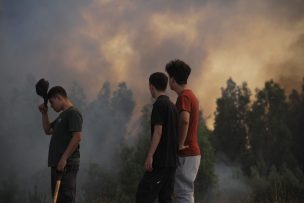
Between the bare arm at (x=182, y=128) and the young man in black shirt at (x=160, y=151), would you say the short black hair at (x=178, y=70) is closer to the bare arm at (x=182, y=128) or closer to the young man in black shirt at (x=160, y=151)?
the young man in black shirt at (x=160, y=151)

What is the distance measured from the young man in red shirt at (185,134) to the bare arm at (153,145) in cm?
30

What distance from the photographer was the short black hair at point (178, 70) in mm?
5262

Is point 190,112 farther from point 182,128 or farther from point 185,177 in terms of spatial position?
point 185,177

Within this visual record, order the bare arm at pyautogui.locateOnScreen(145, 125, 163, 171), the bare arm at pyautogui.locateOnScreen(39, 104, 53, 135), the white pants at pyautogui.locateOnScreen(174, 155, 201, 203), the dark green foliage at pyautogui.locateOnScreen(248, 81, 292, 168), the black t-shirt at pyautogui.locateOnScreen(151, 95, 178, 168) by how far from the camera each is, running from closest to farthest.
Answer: the bare arm at pyautogui.locateOnScreen(145, 125, 163, 171)
the black t-shirt at pyautogui.locateOnScreen(151, 95, 178, 168)
the white pants at pyautogui.locateOnScreen(174, 155, 201, 203)
the bare arm at pyautogui.locateOnScreen(39, 104, 53, 135)
the dark green foliage at pyautogui.locateOnScreen(248, 81, 292, 168)

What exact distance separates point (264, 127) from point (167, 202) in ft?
145

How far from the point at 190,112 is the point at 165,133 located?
1.52 ft

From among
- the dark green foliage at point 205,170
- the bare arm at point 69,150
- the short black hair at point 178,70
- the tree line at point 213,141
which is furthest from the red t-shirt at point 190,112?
the dark green foliage at point 205,170

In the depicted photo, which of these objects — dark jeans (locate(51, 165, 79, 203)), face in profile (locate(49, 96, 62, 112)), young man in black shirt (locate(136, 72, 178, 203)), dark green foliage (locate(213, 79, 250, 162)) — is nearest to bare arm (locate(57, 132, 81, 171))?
dark jeans (locate(51, 165, 79, 203))

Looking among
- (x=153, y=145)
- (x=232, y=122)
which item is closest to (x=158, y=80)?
(x=153, y=145)

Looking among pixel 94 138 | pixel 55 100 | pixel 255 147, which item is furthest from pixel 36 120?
pixel 55 100

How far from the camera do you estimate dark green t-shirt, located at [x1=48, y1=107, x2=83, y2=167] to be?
5484 millimetres

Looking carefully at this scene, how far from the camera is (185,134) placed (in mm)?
5113

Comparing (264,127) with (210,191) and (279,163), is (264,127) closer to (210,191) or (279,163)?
(279,163)

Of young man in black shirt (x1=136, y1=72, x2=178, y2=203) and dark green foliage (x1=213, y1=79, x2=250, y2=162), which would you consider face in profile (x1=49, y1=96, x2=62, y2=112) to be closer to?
young man in black shirt (x1=136, y1=72, x2=178, y2=203)
